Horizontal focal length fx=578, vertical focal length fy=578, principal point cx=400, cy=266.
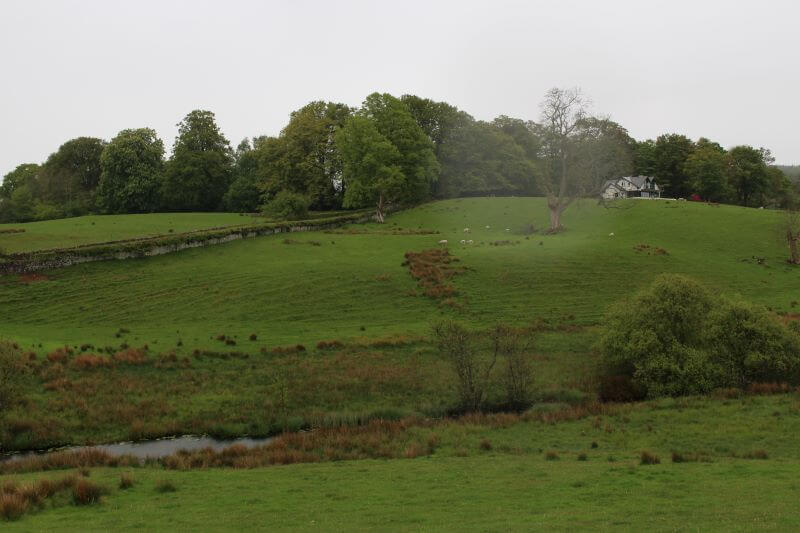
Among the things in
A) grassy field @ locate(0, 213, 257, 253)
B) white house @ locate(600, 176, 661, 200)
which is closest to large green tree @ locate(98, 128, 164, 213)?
grassy field @ locate(0, 213, 257, 253)

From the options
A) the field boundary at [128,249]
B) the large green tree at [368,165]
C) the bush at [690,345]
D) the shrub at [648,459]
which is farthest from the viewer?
the large green tree at [368,165]

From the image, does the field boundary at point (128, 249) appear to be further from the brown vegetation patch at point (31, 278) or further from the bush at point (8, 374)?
the bush at point (8, 374)

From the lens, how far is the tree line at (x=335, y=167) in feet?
292

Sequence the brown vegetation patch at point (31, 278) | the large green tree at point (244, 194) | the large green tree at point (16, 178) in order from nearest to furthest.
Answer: the brown vegetation patch at point (31, 278)
the large green tree at point (244, 194)
the large green tree at point (16, 178)

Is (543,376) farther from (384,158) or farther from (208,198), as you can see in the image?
(208,198)

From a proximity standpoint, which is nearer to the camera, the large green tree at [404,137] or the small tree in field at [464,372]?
the small tree in field at [464,372]

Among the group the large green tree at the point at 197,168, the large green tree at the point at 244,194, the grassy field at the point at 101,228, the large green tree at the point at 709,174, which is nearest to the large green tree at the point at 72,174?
the large green tree at the point at 197,168

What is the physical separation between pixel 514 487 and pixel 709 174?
106 m

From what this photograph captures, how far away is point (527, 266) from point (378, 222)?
32.7 m

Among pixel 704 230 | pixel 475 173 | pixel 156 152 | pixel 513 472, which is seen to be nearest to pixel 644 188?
pixel 475 173

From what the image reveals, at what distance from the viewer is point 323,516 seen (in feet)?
47.6

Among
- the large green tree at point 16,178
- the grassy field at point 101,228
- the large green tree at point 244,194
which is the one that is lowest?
the grassy field at point 101,228

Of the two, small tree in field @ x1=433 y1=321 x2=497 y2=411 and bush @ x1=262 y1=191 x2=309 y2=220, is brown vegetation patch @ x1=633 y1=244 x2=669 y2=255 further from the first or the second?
bush @ x1=262 y1=191 x2=309 y2=220

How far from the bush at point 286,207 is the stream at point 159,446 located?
52157mm
